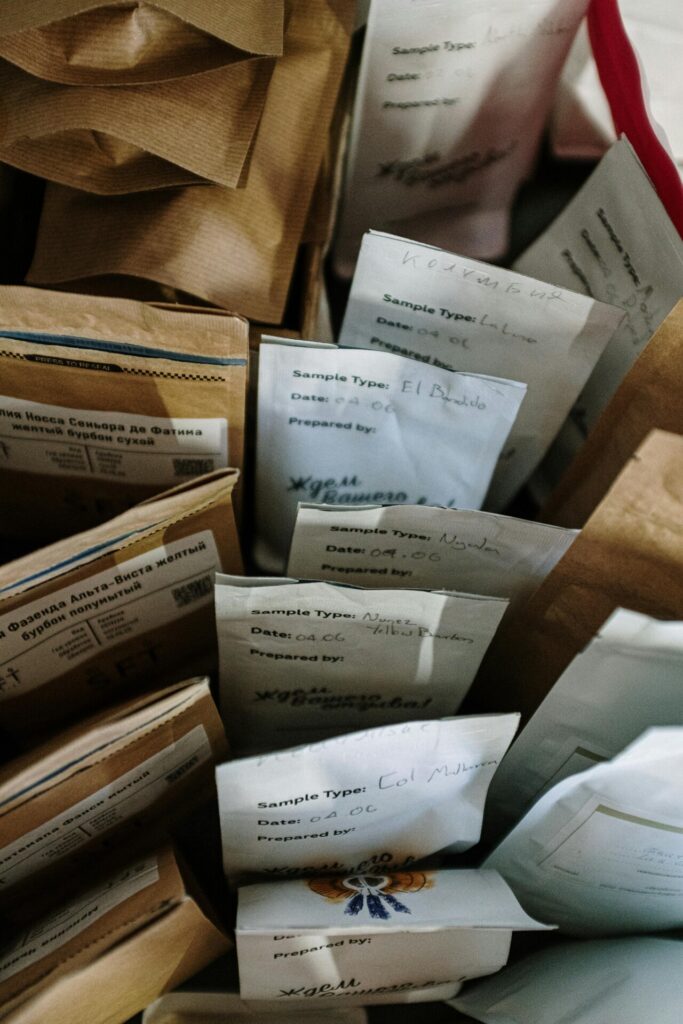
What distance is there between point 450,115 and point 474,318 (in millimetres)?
282

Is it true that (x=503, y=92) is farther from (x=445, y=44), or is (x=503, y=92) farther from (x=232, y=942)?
(x=232, y=942)

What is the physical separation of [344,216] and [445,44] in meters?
0.24

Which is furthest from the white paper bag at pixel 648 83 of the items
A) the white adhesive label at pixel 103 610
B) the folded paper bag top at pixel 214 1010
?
the folded paper bag top at pixel 214 1010

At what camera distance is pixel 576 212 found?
2.44ft

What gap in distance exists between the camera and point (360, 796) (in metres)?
0.51

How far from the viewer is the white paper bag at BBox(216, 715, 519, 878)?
0.47 meters

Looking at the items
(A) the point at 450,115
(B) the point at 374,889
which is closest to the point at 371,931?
(B) the point at 374,889

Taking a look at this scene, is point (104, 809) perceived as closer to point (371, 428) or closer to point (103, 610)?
point (103, 610)

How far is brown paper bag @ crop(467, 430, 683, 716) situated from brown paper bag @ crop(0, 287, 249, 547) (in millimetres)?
267

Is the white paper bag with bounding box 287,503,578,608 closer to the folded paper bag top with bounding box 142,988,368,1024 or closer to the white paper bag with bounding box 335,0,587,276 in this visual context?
the folded paper bag top with bounding box 142,988,368,1024

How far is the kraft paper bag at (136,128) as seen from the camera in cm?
54

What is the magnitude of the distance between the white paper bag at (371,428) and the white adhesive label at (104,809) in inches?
9.7

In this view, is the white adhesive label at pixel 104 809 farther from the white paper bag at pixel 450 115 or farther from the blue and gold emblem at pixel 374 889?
the white paper bag at pixel 450 115

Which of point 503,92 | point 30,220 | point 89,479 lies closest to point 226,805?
point 89,479
